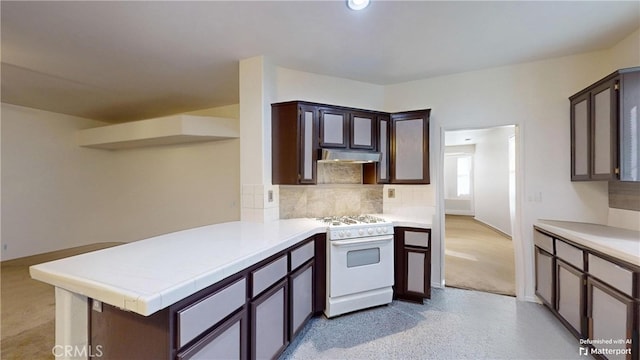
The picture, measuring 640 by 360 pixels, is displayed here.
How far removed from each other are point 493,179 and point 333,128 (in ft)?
21.4

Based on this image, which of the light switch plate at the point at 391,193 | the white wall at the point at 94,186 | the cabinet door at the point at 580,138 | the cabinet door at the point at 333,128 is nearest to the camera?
the cabinet door at the point at 580,138

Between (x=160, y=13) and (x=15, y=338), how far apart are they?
10.1 ft

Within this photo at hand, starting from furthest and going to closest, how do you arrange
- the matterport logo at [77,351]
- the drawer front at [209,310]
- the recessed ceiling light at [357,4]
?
the recessed ceiling light at [357,4] → the matterport logo at [77,351] → the drawer front at [209,310]

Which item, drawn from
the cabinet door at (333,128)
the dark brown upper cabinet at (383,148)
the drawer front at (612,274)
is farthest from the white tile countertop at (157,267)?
the drawer front at (612,274)

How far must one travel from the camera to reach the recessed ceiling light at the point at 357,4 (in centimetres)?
187

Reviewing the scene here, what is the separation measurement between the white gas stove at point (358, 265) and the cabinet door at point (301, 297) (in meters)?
0.23

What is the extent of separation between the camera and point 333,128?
2939mm

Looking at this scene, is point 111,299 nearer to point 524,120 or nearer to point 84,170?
point 524,120

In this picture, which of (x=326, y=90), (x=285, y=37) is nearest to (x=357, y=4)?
(x=285, y=37)

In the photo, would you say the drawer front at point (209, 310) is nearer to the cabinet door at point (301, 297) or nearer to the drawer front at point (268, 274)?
the drawer front at point (268, 274)

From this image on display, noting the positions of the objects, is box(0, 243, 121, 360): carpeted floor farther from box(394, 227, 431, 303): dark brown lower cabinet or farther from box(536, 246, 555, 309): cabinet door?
box(536, 246, 555, 309): cabinet door

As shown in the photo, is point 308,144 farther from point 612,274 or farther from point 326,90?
point 612,274

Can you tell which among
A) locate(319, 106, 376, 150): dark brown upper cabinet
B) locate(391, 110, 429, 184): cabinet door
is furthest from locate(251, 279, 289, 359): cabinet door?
locate(391, 110, 429, 184): cabinet door

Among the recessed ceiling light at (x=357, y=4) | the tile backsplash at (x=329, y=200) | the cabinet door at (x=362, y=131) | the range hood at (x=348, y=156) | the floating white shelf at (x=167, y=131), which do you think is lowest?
the tile backsplash at (x=329, y=200)
